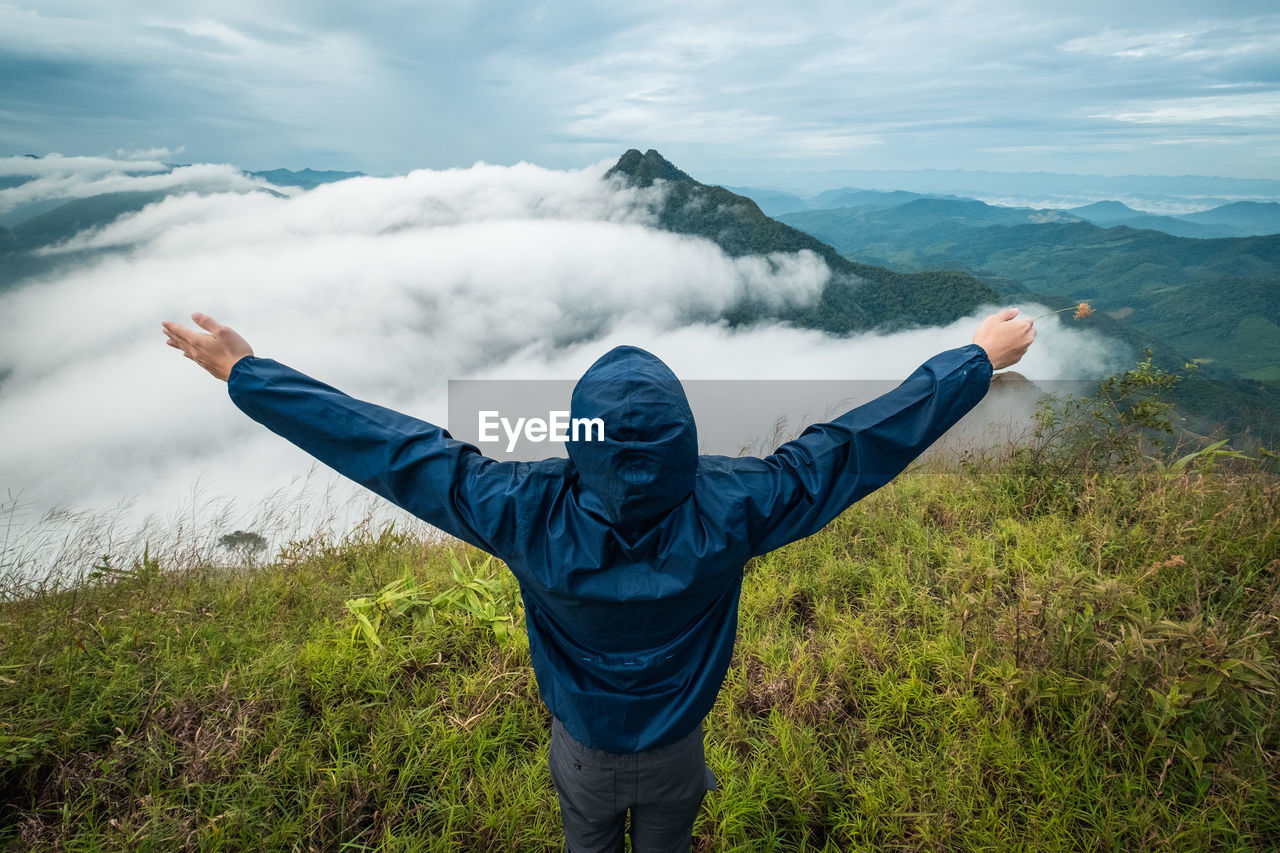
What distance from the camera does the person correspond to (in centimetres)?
131

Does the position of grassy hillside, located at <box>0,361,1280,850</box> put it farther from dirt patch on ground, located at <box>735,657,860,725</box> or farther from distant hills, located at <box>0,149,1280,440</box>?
distant hills, located at <box>0,149,1280,440</box>

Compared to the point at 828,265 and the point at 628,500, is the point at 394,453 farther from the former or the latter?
the point at 828,265

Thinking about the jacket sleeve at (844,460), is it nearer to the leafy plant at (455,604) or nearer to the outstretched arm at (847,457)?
the outstretched arm at (847,457)

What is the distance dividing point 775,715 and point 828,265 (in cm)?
10820

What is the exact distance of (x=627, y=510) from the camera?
4.19 ft

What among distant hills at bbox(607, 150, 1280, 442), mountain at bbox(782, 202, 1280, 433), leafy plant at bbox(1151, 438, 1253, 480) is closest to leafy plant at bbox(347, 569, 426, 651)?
leafy plant at bbox(1151, 438, 1253, 480)

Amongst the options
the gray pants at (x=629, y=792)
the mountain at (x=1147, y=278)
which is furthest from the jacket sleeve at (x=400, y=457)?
the mountain at (x=1147, y=278)

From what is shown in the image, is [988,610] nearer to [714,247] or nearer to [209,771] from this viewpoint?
[209,771]

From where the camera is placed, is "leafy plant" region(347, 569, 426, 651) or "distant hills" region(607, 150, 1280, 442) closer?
"leafy plant" region(347, 569, 426, 651)

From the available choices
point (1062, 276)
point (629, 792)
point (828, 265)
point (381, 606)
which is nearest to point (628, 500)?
point (629, 792)

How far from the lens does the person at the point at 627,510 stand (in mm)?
1314

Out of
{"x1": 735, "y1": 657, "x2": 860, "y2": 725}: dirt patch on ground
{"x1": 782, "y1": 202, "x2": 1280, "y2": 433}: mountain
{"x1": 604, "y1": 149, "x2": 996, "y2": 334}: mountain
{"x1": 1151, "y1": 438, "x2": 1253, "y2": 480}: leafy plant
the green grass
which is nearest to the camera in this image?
the green grass

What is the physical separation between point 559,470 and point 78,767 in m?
2.73

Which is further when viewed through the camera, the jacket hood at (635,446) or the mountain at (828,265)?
the mountain at (828,265)
